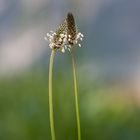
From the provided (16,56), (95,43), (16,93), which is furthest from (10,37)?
(95,43)

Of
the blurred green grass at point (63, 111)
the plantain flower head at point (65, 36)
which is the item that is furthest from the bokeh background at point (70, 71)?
the plantain flower head at point (65, 36)

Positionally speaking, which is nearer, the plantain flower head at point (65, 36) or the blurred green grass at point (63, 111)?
the plantain flower head at point (65, 36)

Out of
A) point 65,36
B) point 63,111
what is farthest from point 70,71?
point 65,36

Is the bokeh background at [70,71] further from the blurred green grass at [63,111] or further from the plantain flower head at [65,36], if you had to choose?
the plantain flower head at [65,36]

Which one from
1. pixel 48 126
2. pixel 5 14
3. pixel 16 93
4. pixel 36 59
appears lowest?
pixel 48 126

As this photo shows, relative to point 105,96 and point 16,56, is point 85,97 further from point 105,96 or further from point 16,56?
point 16,56

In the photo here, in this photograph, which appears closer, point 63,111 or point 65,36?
point 65,36

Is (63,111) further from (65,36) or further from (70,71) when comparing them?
(65,36)
